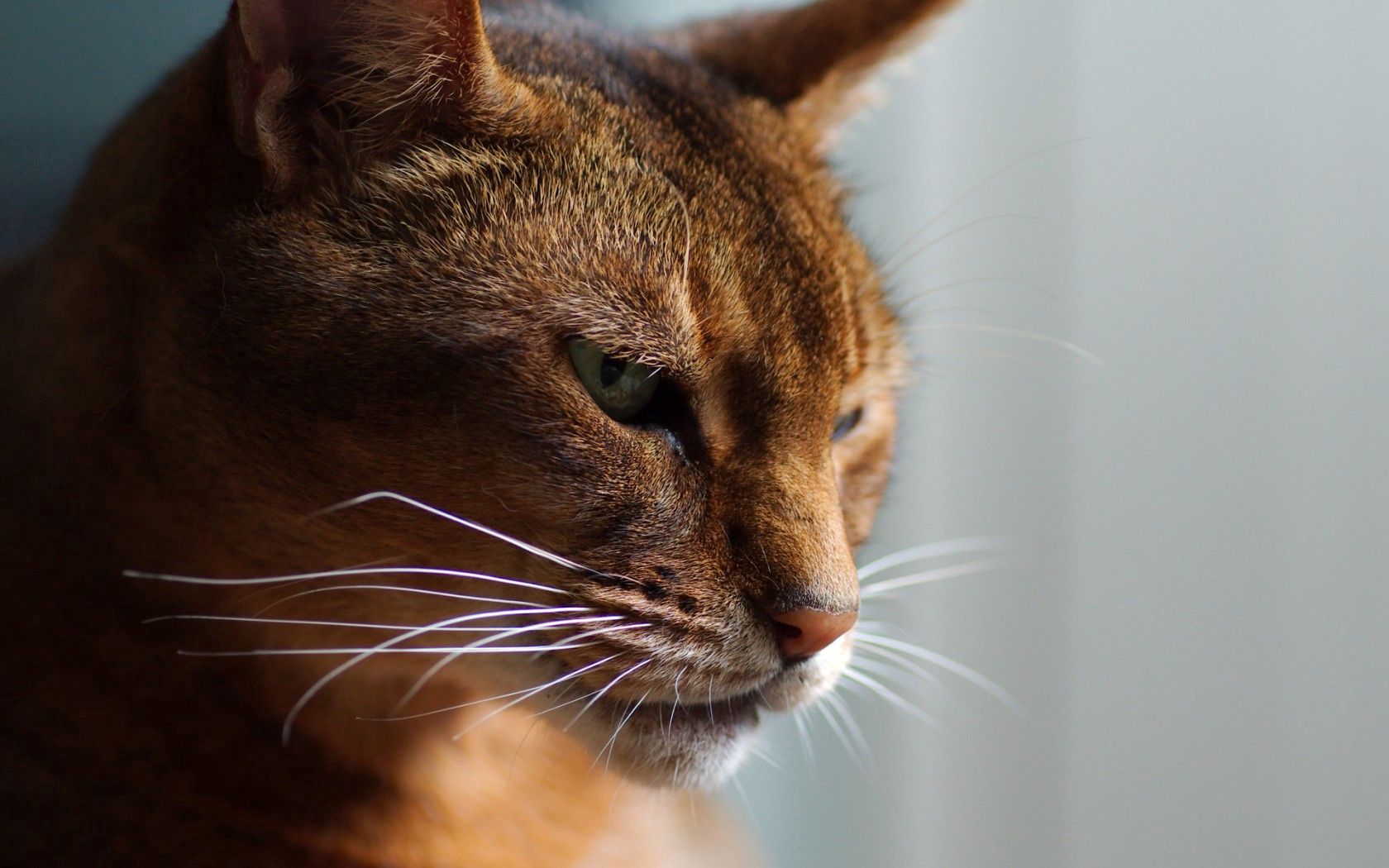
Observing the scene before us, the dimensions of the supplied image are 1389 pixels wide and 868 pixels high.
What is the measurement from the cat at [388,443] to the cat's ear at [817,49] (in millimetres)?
202

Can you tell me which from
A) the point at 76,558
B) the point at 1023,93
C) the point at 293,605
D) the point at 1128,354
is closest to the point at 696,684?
the point at 293,605

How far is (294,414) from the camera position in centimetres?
86

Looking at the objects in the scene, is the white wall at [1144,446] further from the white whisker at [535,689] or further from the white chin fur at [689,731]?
the white whisker at [535,689]

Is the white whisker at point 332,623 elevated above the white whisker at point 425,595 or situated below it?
below

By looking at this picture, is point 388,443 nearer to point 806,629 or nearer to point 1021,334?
point 806,629

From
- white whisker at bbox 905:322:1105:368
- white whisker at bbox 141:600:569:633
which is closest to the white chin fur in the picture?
white whisker at bbox 141:600:569:633

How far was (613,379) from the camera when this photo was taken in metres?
0.88

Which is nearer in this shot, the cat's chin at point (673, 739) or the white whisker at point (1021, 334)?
the cat's chin at point (673, 739)

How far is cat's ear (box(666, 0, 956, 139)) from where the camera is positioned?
1.18 metres

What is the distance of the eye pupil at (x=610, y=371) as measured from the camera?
872mm

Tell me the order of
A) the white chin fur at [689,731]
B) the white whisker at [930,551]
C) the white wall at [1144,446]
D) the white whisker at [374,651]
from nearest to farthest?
the white whisker at [374,651] < the white chin fur at [689,731] < the white whisker at [930,551] < the white wall at [1144,446]

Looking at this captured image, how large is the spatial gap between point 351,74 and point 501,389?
25 centimetres

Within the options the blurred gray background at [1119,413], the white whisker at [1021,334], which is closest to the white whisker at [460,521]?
the blurred gray background at [1119,413]

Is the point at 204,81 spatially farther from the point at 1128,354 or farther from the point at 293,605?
the point at 1128,354
